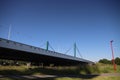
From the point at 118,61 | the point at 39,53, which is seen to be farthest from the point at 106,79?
the point at 118,61

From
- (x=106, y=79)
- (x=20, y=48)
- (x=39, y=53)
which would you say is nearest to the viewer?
(x=106, y=79)

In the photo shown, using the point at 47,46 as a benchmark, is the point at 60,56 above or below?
below

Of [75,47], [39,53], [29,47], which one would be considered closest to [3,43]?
[29,47]

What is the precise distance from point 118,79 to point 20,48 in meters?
21.9

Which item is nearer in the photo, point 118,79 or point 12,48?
point 118,79

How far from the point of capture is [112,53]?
40219 millimetres

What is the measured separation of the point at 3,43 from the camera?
30062 millimetres

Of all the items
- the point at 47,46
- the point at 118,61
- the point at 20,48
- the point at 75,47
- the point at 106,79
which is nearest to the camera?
the point at 106,79

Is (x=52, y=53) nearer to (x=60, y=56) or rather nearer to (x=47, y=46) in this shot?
(x=60, y=56)

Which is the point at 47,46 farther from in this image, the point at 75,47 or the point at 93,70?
the point at 93,70

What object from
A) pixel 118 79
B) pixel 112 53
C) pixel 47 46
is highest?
pixel 47 46

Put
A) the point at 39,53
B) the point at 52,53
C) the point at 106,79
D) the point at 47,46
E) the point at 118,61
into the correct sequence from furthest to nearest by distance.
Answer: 1. the point at 118,61
2. the point at 47,46
3. the point at 52,53
4. the point at 39,53
5. the point at 106,79

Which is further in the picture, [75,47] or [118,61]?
[75,47]

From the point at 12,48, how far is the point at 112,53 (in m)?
23.0
